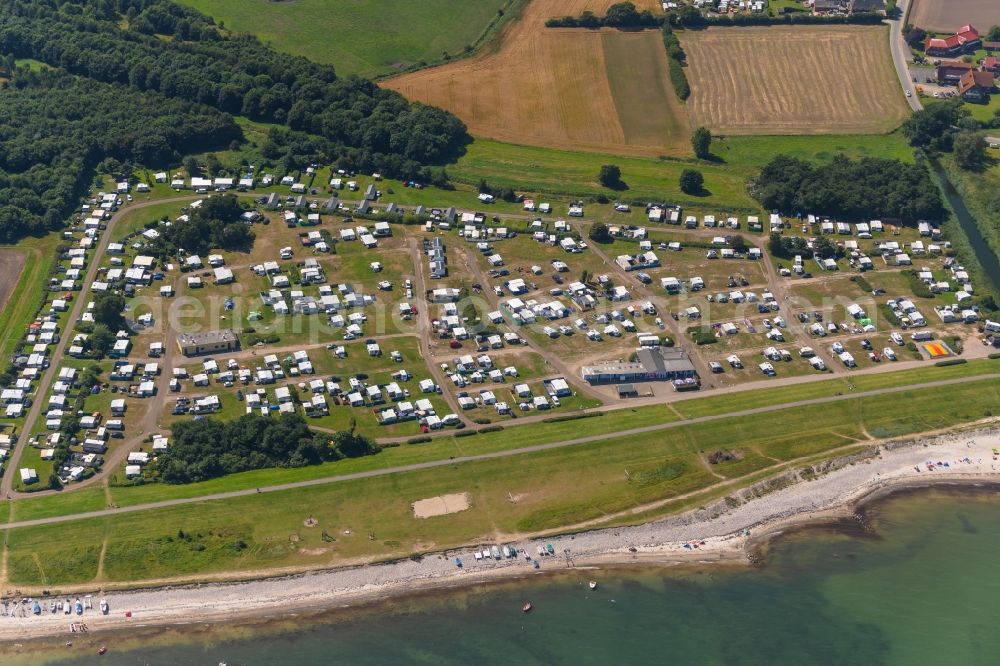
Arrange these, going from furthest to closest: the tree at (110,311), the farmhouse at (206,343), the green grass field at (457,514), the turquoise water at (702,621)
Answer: the tree at (110,311) → the farmhouse at (206,343) → the green grass field at (457,514) → the turquoise water at (702,621)

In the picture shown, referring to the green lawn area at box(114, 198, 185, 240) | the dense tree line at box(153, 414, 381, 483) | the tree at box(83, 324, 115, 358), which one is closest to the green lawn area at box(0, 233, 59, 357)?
the green lawn area at box(114, 198, 185, 240)

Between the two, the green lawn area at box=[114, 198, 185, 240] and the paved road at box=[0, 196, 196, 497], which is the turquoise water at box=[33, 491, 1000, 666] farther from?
the green lawn area at box=[114, 198, 185, 240]

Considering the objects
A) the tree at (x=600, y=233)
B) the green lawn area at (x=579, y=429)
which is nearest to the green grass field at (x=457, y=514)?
the green lawn area at (x=579, y=429)

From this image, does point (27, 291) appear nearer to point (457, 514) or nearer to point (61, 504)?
point (61, 504)

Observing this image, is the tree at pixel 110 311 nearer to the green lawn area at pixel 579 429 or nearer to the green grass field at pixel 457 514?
the green lawn area at pixel 579 429

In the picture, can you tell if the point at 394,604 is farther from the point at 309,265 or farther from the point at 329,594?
the point at 309,265

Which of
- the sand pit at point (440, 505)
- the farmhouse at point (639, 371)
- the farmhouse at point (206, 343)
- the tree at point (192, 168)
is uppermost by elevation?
the tree at point (192, 168)

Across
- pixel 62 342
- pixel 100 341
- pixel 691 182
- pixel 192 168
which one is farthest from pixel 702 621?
pixel 192 168
